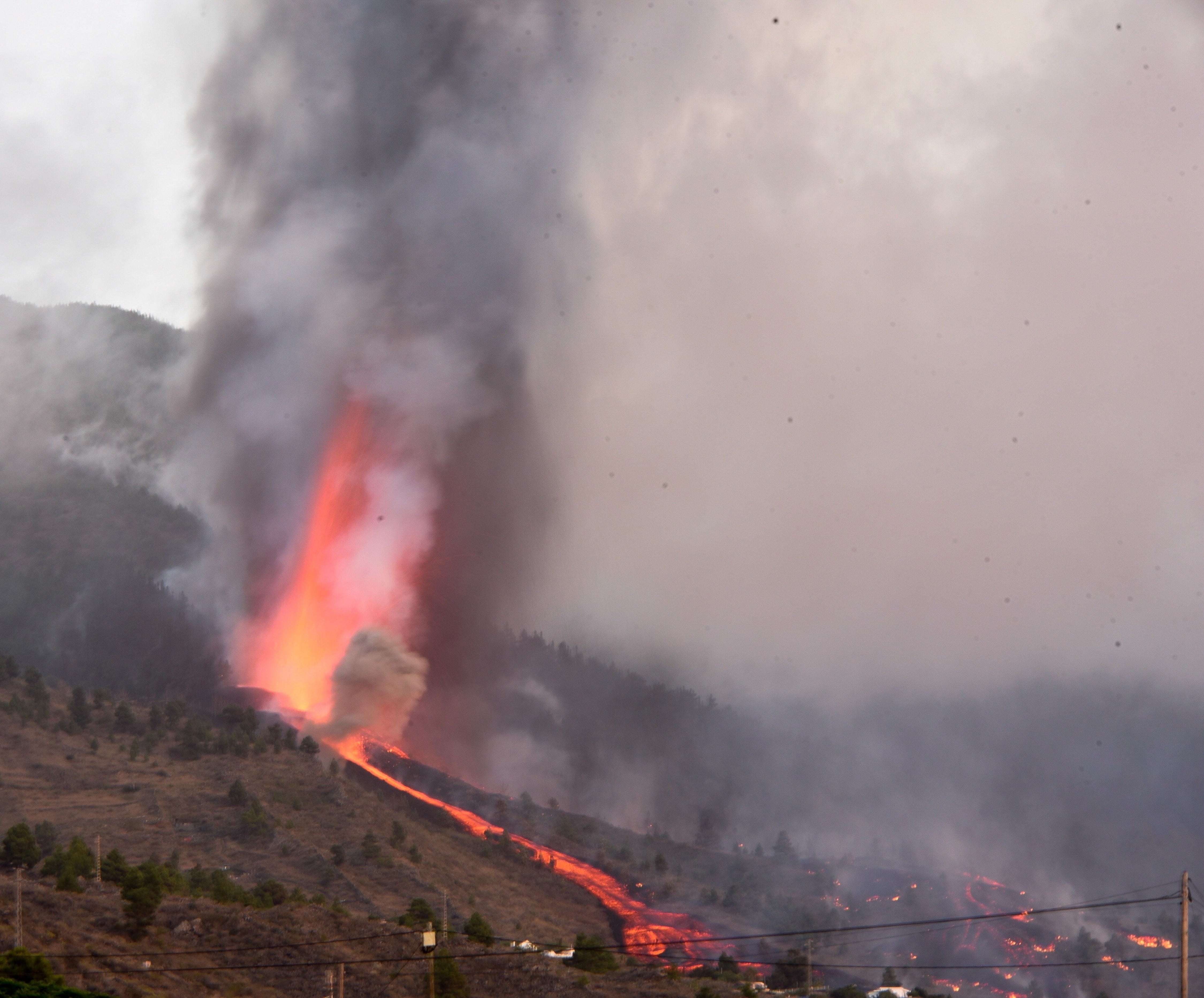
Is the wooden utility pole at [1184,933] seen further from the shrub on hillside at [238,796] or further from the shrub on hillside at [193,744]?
the shrub on hillside at [193,744]

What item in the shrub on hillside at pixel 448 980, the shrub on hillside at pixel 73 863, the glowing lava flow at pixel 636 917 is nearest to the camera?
the shrub on hillside at pixel 448 980

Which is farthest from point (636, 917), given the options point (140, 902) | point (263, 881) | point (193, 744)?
point (140, 902)

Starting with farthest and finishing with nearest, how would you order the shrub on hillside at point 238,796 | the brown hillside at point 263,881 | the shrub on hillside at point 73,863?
1. the shrub on hillside at point 238,796
2. the shrub on hillside at point 73,863
3. the brown hillside at point 263,881

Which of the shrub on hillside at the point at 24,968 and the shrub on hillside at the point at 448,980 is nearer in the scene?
the shrub on hillside at the point at 24,968

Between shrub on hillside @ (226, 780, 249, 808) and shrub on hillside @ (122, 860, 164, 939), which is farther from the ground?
shrub on hillside @ (226, 780, 249, 808)

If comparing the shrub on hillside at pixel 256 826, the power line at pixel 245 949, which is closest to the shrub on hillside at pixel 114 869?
the power line at pixel 245 949

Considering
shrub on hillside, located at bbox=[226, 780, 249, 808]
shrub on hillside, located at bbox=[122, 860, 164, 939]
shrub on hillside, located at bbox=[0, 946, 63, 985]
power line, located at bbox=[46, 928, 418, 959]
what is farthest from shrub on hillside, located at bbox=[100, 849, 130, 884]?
shrub on hillside, located at bbox=[0, 946, 63, 985]

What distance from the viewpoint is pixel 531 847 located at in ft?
655

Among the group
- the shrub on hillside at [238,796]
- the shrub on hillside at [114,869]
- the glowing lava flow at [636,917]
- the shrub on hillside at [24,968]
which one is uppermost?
the shrub on hillside at [238,796]

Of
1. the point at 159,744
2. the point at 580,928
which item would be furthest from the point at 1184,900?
the point at 159,744

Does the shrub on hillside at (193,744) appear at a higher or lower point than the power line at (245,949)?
higher

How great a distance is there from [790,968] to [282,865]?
230 ft

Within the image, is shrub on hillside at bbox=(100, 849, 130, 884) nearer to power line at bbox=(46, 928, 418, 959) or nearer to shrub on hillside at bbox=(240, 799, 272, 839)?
power line at bbox=(46, 928, 418, 959)

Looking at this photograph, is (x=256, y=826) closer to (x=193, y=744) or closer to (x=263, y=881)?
(x=263, y=881)
